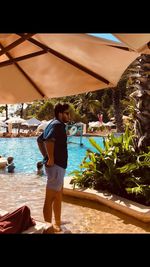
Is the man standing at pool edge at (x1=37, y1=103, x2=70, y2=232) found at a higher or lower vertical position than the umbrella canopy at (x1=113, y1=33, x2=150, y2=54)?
lower

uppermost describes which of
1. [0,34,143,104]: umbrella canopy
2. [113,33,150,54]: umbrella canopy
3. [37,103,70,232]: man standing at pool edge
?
[0,34,143,104]: umbrella canopy

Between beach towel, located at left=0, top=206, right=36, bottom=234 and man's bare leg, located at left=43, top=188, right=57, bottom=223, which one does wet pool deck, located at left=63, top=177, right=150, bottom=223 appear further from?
beach towel, located at left=0, top=206, right=36, bottom=234

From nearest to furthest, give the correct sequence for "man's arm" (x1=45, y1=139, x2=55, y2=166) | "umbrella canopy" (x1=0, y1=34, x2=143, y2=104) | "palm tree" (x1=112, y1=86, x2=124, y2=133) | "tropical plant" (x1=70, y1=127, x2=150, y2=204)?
"umbrella canopy" (x1=0, y1=34, x2=143, y2=104), "man's arm" (x1=45, y1=139, x2=55, y2=166), "tropical plant" (x1=70, y1=127, x2=150, y2=204), "palm tree" (x1=112, y1=86, x2=124, y2=133)

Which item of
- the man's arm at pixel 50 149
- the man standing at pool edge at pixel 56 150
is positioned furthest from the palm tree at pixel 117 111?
the man's arm at pixel 50 149

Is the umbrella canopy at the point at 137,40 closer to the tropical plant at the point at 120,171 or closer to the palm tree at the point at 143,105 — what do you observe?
the tropical plant at the point at 120,171

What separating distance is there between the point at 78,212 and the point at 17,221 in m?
2.61

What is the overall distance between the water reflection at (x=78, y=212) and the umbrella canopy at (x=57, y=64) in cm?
218

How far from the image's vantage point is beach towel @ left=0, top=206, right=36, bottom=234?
3537mm

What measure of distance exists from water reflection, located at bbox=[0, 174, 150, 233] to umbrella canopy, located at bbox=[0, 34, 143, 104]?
218 cm

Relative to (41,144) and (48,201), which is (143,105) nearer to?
(41,144)

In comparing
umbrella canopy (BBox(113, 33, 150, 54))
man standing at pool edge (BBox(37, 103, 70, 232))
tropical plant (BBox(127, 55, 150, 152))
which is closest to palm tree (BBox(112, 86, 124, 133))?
tropical plant (BBox(127, 55, 150, 152))

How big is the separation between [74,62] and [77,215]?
3012mm

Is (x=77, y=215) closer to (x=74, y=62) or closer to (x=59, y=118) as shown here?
(x=59, y=118)
